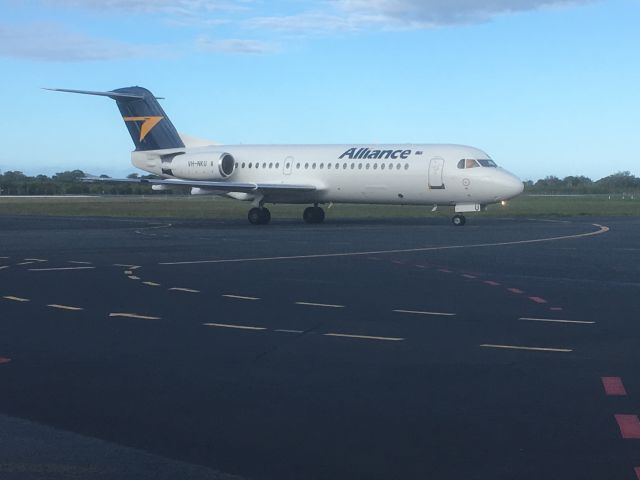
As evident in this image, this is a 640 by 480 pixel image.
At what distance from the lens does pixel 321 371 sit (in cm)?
851

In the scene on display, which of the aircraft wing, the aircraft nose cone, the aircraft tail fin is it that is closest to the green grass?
the aircraft tail fin

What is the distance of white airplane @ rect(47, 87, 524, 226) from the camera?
3416 centimetres

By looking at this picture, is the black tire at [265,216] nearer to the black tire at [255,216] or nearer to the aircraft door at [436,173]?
the black tire at [255,216]

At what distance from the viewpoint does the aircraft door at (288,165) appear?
38.2 meters

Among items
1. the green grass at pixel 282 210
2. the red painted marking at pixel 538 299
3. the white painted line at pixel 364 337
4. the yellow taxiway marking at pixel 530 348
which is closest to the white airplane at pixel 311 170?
the green grass at pixel 282 210

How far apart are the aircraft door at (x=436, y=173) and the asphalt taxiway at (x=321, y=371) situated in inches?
629

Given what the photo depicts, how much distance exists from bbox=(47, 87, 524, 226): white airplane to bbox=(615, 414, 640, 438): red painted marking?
27270 mm

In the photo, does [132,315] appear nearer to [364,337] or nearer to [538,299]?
[364,337]

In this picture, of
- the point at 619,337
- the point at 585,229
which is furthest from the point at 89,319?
the point at 585,229

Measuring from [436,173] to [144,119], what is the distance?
13282 millimetres

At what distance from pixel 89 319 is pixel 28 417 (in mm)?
4879

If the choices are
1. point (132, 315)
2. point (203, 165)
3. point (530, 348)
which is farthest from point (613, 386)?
point (203, 165)

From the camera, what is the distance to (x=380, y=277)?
16.5 metres

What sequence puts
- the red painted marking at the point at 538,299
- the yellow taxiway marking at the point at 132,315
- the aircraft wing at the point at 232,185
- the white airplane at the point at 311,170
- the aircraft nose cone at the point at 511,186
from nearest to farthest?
the yellow taxiway marking at the point at 132,315, the red painted marking at the point at 538,299, the aircraft nose cone at the point at 511,186, the white airplane at the point at 311,170, the aircraft wing at the point at 232,185
